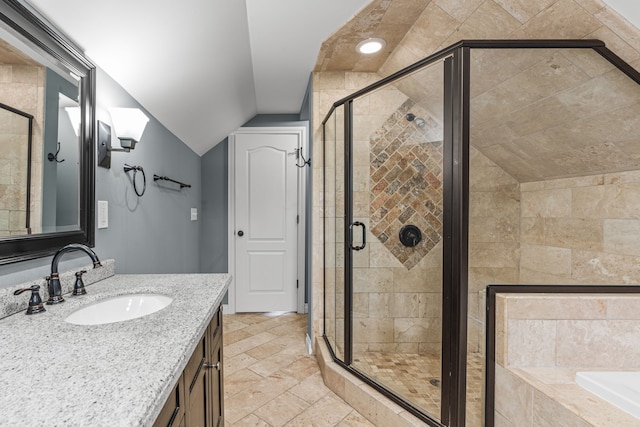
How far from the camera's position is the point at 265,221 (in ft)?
11.2

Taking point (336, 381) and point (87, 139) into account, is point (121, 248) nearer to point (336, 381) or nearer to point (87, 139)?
point (87, 139)

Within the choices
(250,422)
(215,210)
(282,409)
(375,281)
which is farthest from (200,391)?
(215,210)

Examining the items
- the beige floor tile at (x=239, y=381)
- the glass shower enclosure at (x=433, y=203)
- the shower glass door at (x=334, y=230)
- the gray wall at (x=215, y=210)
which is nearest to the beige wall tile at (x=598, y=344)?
the glass shower enclosure at (x=433, y=203)

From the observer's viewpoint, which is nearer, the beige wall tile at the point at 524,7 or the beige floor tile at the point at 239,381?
the beige wall tile at the point at 524,7

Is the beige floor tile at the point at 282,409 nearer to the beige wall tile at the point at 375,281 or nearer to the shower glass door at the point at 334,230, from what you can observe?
the shower glass door at the point at 334,230

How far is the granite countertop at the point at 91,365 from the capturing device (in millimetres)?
489

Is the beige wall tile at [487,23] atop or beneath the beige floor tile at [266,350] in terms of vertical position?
atop

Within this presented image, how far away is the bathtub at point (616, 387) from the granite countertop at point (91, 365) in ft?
4.65

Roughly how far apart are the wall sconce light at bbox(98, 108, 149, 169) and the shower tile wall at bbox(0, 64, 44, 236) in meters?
0.36

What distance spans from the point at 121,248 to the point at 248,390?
1215mm

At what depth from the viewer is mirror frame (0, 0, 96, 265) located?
0.97 meters

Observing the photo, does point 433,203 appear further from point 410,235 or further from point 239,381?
point 239,381

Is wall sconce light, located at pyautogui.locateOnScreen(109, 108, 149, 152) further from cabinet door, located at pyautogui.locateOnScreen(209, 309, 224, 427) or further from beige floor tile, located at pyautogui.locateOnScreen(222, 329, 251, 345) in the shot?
beige floor tile, located at pyautogui.locateOnScreen(222, 329, 251, 345)

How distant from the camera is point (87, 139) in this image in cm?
134
